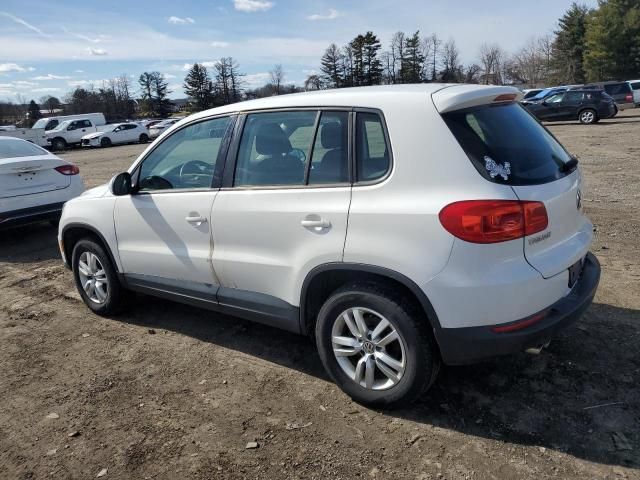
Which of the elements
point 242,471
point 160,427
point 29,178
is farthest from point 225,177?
point 29,178

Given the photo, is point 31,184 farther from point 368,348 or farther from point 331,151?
point 368,348

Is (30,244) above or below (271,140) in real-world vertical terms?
below

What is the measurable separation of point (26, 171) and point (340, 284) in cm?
619

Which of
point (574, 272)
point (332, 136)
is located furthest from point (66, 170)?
point (574, 272)

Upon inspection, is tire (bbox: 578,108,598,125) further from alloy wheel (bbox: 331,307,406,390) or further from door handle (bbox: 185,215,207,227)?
alloy wheel (bbox: 331,307,406,390)

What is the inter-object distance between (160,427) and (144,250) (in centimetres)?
159

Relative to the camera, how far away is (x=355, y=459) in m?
2.78

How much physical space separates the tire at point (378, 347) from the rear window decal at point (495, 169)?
83cm

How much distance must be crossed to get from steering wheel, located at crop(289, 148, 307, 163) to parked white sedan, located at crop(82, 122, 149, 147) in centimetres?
3370

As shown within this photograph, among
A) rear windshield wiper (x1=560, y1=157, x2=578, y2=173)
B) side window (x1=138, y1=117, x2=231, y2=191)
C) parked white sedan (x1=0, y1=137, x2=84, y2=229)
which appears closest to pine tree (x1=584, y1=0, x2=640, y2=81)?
parked white sedan (x1=0, y1=137, x2=84, y2=229)

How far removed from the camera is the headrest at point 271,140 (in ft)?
11.5

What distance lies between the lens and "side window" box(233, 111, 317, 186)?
3357 millimetres

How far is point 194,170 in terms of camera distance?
3.97 metres

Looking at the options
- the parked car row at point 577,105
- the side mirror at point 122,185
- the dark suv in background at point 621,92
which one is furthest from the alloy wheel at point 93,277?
the dark suv in background at point 621,92
